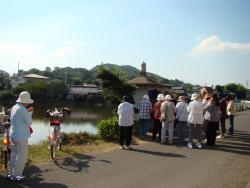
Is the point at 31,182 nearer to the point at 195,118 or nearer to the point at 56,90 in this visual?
the point at 195,118

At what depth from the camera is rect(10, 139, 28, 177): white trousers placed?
7.08 metres

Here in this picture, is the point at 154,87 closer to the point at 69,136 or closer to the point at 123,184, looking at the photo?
the point at 69,136

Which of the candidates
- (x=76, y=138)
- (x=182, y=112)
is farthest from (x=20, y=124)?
(x=182, y=112)

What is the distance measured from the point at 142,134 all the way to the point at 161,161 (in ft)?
13.8

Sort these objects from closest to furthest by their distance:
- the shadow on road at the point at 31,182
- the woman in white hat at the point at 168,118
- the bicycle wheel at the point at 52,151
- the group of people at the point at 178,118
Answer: the shadow on road at the point at 31,182 → the bicycle wheel at the point at 52,151 → the group of people at the point at 178,118 → the woman in white hat at the point at 168,118

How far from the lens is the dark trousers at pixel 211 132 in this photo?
12359 millimetres

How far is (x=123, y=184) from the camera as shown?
7102mm

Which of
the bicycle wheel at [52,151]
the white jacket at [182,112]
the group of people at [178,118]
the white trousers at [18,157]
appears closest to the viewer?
the white trousers at [18,157]

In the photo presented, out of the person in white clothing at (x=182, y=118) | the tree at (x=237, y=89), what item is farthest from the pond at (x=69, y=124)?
the tree at (x=237, y=89)

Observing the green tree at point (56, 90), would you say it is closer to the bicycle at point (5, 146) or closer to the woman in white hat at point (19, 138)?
the bicycle at point (5, 146)

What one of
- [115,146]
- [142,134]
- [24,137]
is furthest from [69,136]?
[24,137]

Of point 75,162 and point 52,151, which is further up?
point 52,151

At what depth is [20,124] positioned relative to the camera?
725cm

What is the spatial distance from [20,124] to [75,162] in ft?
7.30
